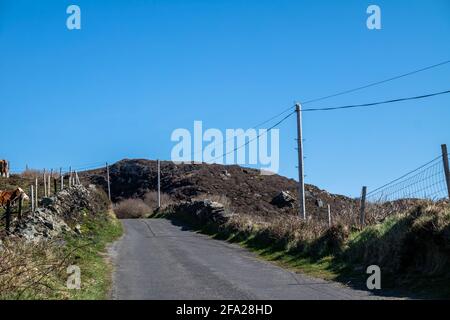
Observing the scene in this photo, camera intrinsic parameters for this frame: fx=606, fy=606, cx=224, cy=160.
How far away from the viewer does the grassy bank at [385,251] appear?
12867 millimetres

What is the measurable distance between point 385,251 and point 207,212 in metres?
19.3

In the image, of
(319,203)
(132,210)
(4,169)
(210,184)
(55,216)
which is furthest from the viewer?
(210,184)

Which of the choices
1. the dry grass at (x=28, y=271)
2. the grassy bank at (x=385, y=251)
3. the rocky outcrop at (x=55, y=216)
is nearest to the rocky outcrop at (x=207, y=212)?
the rocky outcrop at (x=55, y=216)

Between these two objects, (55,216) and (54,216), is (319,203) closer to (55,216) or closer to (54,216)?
(55,216)

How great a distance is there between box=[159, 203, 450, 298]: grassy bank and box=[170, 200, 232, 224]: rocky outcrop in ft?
31.2

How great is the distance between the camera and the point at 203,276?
A: 582 inches

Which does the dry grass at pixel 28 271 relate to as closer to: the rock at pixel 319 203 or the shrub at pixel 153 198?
the rock at pixel 319 203

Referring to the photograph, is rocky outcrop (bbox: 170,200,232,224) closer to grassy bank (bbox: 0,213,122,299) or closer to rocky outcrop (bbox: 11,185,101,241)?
rocky outcrop (bbox: 11,185,101,241)

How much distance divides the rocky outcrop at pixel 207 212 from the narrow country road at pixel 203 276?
6.53m

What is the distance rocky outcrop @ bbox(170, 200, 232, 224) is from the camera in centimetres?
3114

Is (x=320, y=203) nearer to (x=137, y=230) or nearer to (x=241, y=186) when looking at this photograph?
(x=241, y=186)

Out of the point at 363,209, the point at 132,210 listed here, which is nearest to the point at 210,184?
the point at 132,210
